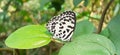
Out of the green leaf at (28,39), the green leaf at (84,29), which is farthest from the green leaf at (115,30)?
the green leaf at (28,39)

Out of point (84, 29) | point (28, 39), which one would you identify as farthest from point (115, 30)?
point (28, 39)

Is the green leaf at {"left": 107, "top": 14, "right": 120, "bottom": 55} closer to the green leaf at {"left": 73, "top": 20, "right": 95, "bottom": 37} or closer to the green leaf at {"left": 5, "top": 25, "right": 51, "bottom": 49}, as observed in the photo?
the green leaf at {"left": 73, "top": 20, "right": 95, "bottom": 37}

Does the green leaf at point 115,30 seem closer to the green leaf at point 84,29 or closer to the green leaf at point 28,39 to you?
the green leaf at point 84,29

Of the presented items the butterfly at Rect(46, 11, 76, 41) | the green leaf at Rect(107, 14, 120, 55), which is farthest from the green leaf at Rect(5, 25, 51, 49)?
the green leaf at Rect(107, 14, 120, 55)

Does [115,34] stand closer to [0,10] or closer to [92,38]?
[92,38]

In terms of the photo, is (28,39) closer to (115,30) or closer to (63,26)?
(63,26)

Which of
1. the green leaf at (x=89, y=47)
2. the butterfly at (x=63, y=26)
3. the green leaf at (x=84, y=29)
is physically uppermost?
the butterfly at (x=63, y=26)

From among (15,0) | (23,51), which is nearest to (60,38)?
(23,51)
